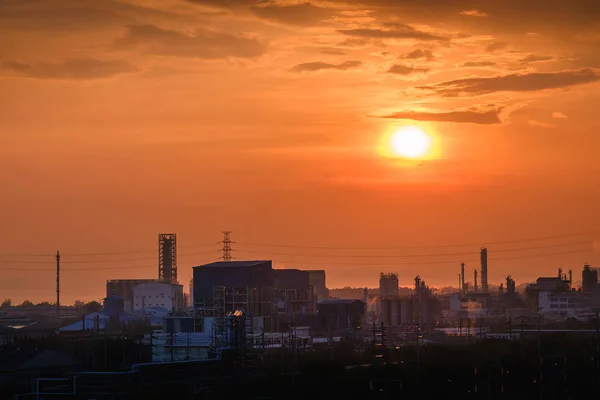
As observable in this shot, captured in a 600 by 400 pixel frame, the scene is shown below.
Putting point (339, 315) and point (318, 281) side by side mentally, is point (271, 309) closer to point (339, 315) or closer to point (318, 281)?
point (339, 315)

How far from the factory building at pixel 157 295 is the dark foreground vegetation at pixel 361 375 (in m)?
75.3

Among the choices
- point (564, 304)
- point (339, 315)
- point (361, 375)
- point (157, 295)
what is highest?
point (157, 295)

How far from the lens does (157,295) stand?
531 ft

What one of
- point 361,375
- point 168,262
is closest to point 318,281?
point 168,262

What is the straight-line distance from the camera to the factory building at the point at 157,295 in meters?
160

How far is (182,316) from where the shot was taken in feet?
332

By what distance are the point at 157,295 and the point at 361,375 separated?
101042 millimetres

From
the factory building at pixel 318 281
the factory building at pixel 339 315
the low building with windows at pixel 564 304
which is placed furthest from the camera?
the factory building at pixel 318 281

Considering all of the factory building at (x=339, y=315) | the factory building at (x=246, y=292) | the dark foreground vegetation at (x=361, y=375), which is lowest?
the dark foreground vegetation at (x=361, y=375)

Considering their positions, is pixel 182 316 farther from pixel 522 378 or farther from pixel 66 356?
pixel 522 378

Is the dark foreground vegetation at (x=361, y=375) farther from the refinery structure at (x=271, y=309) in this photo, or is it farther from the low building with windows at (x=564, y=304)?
the low building with windows at (x=564, y=304)

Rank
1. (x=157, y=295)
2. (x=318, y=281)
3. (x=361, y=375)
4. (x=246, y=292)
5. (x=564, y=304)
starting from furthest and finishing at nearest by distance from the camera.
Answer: (x=318, y=281) < (x=157, y=295) < (x=564, y=304) < (x=246, y=292) < (x=361, y=375)

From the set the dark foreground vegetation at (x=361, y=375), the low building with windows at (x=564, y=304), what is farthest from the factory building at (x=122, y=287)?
the dark foreground vegetation at (x=361, y=375)

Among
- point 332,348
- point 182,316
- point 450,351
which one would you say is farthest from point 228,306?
point 450,351
